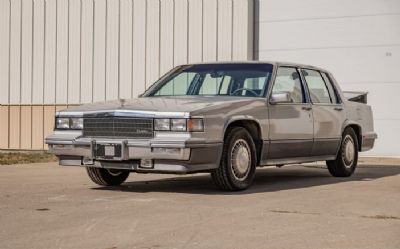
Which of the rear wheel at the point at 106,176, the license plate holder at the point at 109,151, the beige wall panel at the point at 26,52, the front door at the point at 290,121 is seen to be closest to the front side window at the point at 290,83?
the front door at the point at 290,121

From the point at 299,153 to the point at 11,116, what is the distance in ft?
41.7

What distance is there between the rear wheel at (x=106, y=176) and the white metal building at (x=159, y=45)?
9.08 metres

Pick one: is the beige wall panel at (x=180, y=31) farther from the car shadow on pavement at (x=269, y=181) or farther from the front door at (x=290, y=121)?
the front door at (x=290, y=121)

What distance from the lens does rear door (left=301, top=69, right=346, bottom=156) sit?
33.8 ft

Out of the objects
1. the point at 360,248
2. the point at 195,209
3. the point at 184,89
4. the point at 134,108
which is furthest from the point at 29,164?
the point at 360,248

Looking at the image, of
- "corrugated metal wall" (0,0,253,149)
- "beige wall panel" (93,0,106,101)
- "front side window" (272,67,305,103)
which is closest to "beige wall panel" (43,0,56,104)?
"corrugated metal wall" (0,0,253,149)

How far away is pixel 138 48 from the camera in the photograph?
64.7ft

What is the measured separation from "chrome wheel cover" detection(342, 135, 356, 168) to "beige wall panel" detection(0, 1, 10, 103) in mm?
12265

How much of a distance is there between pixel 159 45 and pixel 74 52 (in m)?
2.49

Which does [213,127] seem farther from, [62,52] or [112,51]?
[62,52]

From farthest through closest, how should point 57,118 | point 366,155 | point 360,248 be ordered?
point 366,155, point 57,118, point 360,248

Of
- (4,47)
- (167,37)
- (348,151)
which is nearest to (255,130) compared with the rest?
(348,151)

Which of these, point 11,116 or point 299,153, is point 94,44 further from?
point 299,153

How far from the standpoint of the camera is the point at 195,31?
62.2ft
